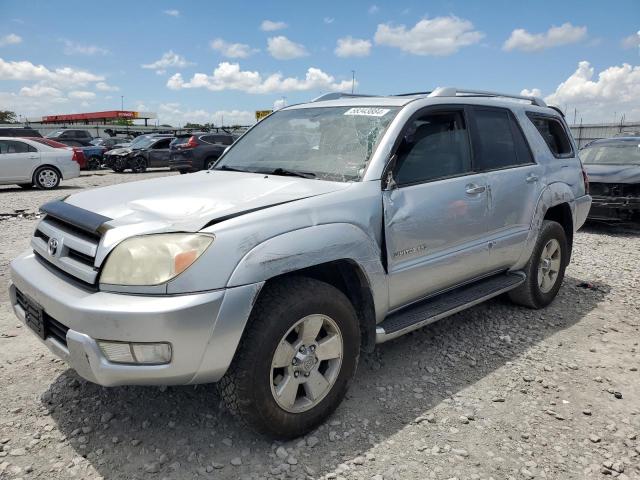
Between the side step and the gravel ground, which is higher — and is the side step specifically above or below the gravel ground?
above

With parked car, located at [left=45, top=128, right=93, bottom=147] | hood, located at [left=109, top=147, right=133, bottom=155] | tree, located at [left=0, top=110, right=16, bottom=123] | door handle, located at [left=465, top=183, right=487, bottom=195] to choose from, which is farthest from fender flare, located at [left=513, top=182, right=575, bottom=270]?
tree, located at [left=0, top=110, right=16, bottom=123]

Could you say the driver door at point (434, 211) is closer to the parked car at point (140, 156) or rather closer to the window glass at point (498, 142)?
the window glass at point (498, 142)

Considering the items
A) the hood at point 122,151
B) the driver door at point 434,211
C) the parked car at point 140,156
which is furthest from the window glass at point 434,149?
the hood at point 122,151

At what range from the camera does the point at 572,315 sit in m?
4.54

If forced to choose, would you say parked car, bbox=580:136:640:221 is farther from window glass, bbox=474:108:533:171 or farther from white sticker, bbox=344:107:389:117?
white sticker, bbox=344:107:389:117

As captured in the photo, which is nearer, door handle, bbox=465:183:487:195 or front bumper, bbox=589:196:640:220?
door handle, bbox=465:183:487:195

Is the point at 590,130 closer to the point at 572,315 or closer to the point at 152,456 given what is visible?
the point at 572,315

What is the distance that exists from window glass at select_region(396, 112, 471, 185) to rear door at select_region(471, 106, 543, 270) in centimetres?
16

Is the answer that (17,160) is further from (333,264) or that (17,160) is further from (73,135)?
(73,135)

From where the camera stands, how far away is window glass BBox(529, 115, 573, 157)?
456 cm

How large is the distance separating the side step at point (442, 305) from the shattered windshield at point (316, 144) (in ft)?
2.96

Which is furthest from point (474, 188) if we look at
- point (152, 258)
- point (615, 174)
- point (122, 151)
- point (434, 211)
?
point (122, 151)

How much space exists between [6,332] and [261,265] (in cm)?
274

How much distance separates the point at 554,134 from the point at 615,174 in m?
4.37
